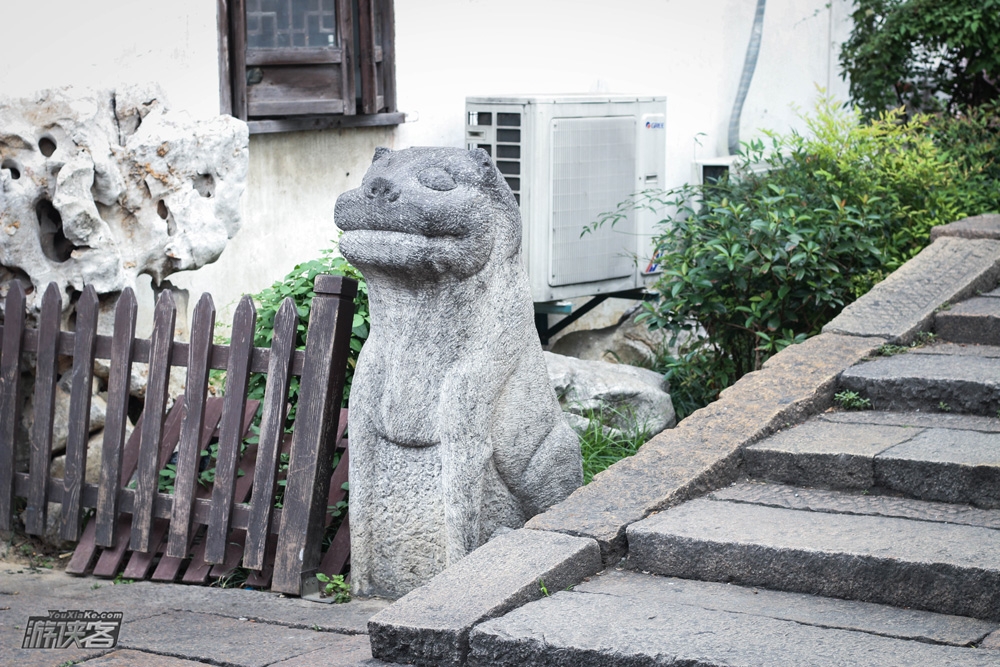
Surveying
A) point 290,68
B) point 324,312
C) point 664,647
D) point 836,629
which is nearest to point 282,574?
point 324,312

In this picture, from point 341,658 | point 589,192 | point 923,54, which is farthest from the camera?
point 923,54

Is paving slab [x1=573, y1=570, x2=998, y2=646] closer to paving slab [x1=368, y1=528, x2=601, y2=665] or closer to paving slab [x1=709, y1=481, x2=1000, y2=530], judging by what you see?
paving slab [x1=368, y1=528, x2=601, y2=665]

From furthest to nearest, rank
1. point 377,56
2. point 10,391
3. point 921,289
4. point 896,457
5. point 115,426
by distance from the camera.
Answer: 1. point 377,56
2. point 921,289
3. point 10,391
4. point 115,426
5. point 896,457

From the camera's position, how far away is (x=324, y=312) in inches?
183

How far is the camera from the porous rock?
644 cm

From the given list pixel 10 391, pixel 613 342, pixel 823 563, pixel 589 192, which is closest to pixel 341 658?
pixel 823 563

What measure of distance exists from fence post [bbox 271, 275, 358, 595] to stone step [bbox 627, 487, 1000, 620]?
1.37m

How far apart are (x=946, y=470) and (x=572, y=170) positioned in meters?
4.39

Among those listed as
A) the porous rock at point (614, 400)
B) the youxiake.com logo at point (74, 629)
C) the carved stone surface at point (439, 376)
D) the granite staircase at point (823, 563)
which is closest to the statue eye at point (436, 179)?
the carved stone surface at point (439, 376)

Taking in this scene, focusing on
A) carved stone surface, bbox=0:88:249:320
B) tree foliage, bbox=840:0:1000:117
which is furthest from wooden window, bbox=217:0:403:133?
tree foliage, bbox=840:0:1000:117

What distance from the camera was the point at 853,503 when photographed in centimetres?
401

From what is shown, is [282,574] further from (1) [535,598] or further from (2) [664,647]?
(2) [664,647]

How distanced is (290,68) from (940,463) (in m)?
4.69

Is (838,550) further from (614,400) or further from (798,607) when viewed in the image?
(614,400)
